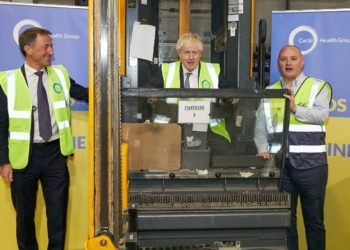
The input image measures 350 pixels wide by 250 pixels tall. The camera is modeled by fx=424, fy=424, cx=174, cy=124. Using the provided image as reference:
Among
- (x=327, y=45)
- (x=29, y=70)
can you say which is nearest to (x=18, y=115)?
(x=29, y=70)

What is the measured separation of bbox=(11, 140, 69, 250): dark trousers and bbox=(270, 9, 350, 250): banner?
2.03m

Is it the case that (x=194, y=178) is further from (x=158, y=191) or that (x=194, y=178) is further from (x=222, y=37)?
(x=222, y=37)

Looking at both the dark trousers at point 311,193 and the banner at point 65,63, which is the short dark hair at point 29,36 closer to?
the banner at point 65,63

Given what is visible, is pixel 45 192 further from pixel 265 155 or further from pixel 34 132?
pixel 265 155

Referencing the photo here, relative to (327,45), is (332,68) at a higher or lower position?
lower

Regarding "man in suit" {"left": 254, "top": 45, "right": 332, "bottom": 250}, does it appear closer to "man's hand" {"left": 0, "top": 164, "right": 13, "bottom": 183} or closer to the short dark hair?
the short dark hair

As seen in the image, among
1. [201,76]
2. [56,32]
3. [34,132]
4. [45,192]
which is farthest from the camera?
[56,32]

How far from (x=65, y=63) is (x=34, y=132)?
32.7 inches

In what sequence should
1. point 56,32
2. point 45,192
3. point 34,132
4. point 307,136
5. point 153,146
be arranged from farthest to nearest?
point 56,32 → point 45,192 → point 34,132 → point 307,136 → point 153,146

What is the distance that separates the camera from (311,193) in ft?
10.4

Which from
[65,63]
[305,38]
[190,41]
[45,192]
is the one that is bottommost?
[45,192]

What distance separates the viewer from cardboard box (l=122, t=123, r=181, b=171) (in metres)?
2.34

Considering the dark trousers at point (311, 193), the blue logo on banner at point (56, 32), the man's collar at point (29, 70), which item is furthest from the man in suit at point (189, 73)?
the blue logo on banner at point (56, 32)

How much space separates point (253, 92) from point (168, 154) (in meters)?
0.58
